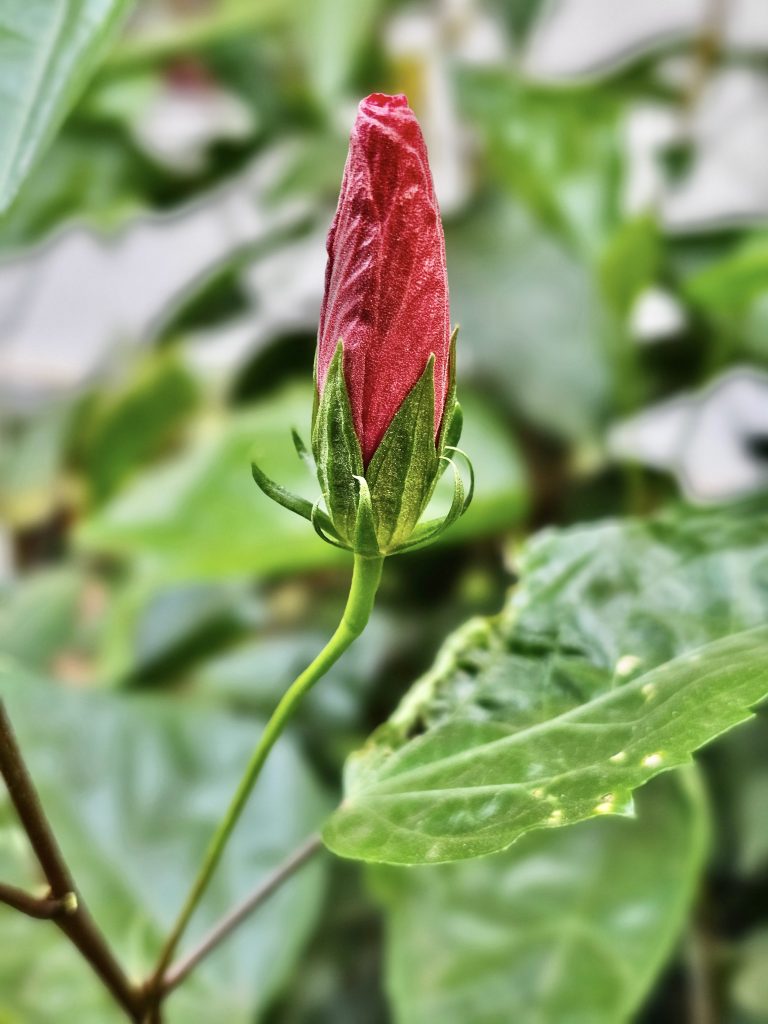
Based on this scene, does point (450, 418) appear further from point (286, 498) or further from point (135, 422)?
point (135, 422)

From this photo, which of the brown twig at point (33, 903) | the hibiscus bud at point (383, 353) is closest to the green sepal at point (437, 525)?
the hibiscus bud at point (383, 353)

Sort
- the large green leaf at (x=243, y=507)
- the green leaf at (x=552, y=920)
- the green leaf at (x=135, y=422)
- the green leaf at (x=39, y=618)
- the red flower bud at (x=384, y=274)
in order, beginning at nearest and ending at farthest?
the red flower bud at (x=384, y=274) → the green leaf at (x=552, y=920) → the large green leaf at (x=243, y=507) → the green leaf at (x=39, y=618) → the green leaf at (x=135, y=422)

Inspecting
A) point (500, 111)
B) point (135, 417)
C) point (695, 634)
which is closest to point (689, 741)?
point (695, 634)

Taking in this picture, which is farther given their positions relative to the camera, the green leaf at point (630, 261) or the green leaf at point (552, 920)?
the green leaf at point (630, 261)

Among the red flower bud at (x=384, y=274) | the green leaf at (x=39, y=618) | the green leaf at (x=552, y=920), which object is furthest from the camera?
the green leaf at (x=39, y=618)

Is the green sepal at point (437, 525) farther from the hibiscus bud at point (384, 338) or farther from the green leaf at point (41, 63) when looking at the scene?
the green leaf at point (41, 63)

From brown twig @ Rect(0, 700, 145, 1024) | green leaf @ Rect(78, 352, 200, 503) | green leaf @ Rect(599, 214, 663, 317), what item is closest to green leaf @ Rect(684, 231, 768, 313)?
green leaf @ Rect(599, 214, 663, 317)

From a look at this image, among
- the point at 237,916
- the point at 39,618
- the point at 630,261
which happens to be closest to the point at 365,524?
the point at 237,916

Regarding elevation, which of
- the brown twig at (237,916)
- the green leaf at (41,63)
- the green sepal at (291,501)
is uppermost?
the green leaf at (41,63)
